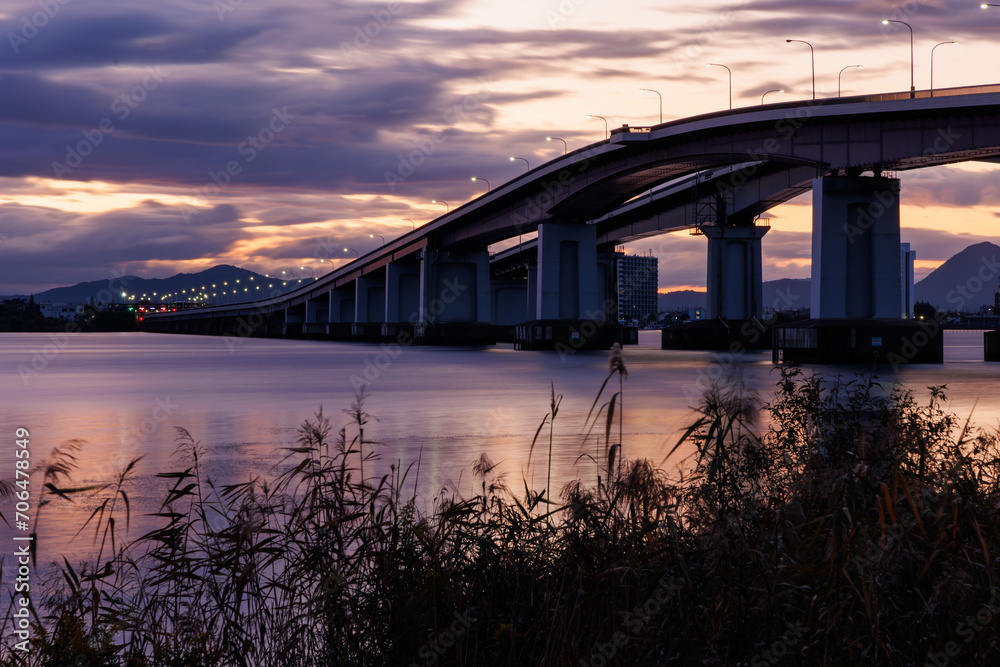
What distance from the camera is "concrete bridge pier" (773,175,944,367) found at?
53438mm

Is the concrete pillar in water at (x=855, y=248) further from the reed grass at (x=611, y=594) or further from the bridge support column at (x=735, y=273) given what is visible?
the reed grass at (x=611, y=594)

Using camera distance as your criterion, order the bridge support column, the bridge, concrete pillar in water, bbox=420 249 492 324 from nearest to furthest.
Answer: the bridge, the bridge support column, concrete pillar in water, bbox=420 249 492 324

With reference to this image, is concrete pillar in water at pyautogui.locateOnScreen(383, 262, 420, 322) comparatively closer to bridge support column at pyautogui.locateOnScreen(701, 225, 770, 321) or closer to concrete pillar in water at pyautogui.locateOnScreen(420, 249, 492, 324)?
concrete pillar in water at pyautogui.locateOnScreen(420, 249, 492, 324)

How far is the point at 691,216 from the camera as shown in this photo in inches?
3684

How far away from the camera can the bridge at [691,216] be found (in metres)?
51.6

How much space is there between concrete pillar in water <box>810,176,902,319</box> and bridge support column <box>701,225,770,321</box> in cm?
3525

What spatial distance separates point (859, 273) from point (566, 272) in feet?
114

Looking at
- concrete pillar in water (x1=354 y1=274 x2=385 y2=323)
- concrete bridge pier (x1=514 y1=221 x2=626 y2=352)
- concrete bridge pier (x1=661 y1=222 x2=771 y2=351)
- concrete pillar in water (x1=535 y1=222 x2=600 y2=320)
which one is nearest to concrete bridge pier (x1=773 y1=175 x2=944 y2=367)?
concrete bridge pier (x1=514 y1=221 x2=626 y2=352)

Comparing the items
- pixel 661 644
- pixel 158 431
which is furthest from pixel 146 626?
pixel 158 431

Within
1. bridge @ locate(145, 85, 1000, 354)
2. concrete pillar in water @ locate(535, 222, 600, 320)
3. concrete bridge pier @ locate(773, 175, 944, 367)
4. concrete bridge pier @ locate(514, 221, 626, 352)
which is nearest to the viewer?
bridge @ locate(145, 85, 1000, 354)

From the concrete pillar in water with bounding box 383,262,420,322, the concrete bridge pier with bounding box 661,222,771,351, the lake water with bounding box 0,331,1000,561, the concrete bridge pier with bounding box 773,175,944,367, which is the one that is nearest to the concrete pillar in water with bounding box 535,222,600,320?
the concrete bridge pier with bounding box 661,222,771,351

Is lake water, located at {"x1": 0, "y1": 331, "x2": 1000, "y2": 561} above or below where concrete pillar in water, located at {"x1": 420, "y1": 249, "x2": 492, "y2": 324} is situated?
below

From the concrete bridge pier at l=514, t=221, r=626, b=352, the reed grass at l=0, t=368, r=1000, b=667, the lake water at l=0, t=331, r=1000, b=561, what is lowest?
the lake water at l=0, t=331, r=1000, b=561

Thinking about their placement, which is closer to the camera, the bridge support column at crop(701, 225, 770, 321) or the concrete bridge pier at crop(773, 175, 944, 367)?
the concrete bridge pier at crop(773, 175, 944, 367)
